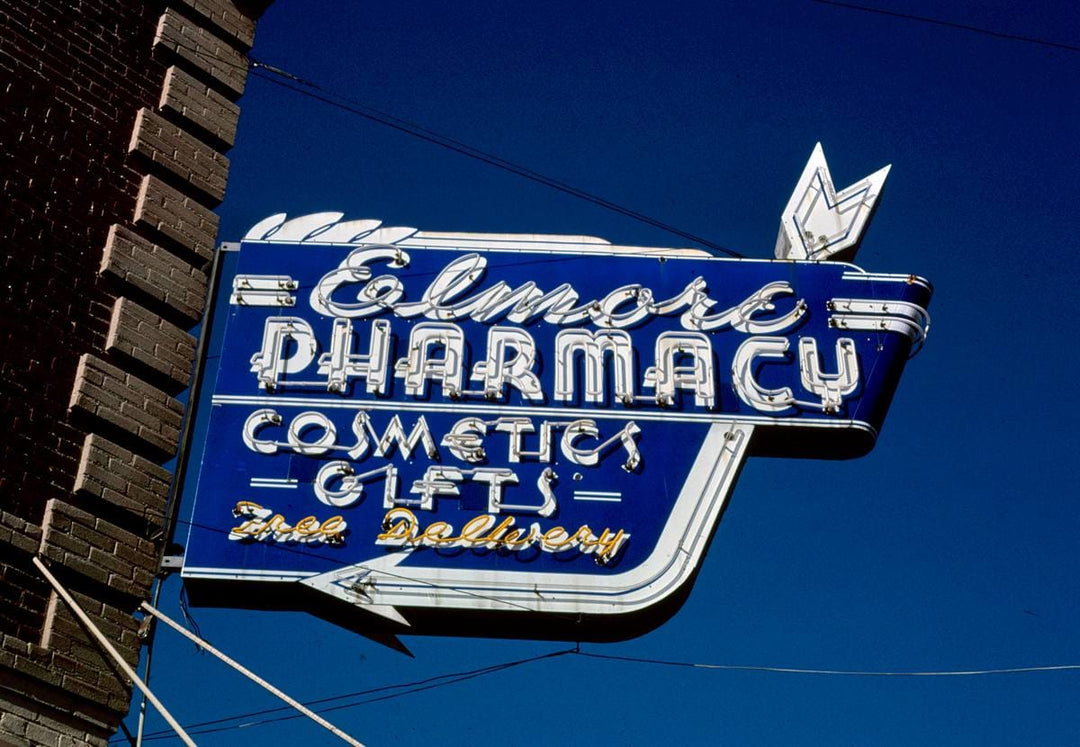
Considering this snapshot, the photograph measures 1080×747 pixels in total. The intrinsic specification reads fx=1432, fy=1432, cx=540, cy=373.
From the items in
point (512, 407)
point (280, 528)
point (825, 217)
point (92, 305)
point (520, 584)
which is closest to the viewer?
point (92, 305)

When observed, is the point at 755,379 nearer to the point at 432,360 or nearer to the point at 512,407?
the point at 512,407

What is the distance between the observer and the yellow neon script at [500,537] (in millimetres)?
Result: 9242

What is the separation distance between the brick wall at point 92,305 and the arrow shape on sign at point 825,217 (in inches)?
172

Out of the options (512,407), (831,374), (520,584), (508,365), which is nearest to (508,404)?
(512,407)

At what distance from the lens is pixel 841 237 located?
36.0ft

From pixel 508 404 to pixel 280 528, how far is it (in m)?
1.79

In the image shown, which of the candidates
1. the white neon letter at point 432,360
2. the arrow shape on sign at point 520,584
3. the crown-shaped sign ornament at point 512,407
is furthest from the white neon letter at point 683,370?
the white neon letter at point 432,360

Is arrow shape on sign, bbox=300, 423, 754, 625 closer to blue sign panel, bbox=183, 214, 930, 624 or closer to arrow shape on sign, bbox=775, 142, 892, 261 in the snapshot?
blue sign panel, bbox=183, 214, 930, 624

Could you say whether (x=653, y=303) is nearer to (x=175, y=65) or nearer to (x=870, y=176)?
(x=870, y=176)

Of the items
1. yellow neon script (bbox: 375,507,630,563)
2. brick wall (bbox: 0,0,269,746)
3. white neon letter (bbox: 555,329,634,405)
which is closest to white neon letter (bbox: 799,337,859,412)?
white neon letter (bbox: 555,329,634,405)

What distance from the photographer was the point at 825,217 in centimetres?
1116

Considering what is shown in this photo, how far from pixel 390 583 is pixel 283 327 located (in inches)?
87.2

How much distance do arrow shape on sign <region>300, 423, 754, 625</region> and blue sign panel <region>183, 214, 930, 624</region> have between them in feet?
0.05

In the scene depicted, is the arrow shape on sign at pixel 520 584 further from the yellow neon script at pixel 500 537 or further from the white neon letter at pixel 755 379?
the white neon letter at pixel 755 379
